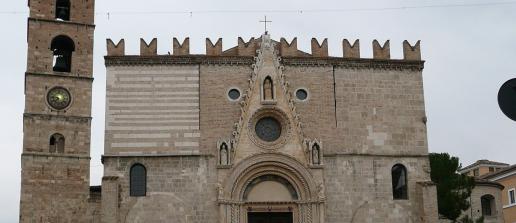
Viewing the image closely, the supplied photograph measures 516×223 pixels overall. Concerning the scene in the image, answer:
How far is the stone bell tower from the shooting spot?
2675 cm

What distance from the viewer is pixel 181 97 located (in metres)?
28.5

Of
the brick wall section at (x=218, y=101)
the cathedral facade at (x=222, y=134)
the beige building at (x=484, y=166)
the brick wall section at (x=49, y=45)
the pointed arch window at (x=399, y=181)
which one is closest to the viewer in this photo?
the cathedral facade at (x=222, y=134)

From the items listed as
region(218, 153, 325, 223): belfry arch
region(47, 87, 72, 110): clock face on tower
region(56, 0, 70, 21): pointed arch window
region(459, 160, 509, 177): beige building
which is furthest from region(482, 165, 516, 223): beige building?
region(56, 0, 70, 21): pointed arch window

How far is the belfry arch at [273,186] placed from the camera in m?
27.2

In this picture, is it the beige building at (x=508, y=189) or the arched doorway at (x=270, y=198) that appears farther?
the beige building at (x=508, y=189)

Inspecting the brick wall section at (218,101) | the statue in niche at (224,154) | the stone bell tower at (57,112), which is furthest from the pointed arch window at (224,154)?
the stone bell tower at (57,112)

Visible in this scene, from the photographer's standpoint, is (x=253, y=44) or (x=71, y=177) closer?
(x=71, y=177)

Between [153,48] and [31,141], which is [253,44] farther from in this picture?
[31,141]

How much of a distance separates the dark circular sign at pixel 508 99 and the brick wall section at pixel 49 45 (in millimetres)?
23965

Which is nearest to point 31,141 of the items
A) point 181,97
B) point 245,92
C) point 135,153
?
point 135,153

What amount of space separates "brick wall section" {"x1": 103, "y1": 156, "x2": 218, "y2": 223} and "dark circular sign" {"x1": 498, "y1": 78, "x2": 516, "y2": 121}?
21240 mm

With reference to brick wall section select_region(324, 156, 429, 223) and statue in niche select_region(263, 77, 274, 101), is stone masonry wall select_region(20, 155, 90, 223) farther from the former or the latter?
brick wall section select_region(324, 156, 429, 223)

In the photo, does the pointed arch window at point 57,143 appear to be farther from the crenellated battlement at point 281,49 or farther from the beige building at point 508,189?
the beige building at point 508,189

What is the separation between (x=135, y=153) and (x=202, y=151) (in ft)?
8.41
